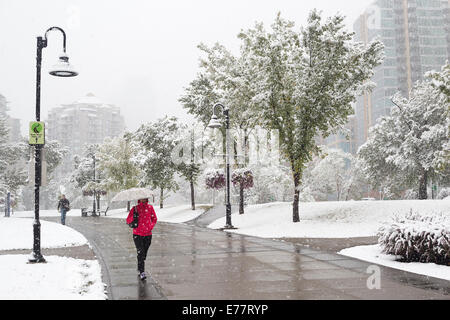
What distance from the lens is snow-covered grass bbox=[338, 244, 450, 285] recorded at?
8883mm

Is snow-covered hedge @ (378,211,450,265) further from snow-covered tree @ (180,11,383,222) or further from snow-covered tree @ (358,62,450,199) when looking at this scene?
snow-covered tree @ (358,62,450,199)

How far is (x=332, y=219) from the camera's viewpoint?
21609mm

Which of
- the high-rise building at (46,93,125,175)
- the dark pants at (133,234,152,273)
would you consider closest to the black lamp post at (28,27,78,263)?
the dark pants at (133,234,152,273)

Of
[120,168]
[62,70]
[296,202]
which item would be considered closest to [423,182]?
[296,202]

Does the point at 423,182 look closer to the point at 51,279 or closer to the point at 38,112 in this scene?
the point at 38,112

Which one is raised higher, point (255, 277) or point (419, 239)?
point (419, 239)

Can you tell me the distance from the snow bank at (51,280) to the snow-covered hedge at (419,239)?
23.5ft

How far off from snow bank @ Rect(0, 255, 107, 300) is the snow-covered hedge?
7153 millimetres

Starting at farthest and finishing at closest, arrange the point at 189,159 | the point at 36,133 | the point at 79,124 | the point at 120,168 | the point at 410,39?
the point at 79,124, the point at 410,39, the point at 120,168, the point at 189,159, the point at 36,133

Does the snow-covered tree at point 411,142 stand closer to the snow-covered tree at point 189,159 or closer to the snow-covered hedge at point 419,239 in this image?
the snow-covered tree at point 189,159

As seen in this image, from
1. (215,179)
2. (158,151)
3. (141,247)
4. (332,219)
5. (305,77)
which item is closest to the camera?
(141,247)

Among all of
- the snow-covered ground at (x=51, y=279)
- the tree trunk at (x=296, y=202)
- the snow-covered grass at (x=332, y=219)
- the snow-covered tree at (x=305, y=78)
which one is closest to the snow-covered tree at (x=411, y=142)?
the snow-covered grass at (x=332, y=219)

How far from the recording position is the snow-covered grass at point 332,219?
727 inches

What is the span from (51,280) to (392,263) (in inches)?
305
